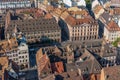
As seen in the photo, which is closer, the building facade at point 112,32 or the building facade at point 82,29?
the building facade at point 112,32

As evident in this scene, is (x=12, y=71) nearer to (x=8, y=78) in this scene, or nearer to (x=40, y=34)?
(x=8, y=78)

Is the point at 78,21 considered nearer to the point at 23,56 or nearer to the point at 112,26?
the point at 112,26

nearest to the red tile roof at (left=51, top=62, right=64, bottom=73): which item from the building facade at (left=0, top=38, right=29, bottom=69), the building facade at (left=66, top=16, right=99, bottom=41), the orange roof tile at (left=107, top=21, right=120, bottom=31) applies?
the building facade at (left=0, top=38, right=29, bottom=69)

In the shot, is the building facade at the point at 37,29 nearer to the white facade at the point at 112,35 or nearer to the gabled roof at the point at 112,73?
the white facade at the point at 112,35

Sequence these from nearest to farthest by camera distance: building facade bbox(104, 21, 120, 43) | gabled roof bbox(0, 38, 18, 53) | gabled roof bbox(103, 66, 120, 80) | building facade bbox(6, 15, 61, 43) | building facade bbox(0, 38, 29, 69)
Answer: gabled roof bbox(103, 66, 120, 80), building facade bbox(0, 38, 29, 69), gabled roof bbox(0, 38, 18, 53), building facade bbox(6, 15, 61, 43), building facade bbox(104, 21, 120, 43)

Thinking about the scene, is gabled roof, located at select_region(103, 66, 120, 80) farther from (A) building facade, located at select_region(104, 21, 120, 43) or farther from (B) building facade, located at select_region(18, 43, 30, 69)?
(A) building facade, located at select_region(104, 21, 120, 43)

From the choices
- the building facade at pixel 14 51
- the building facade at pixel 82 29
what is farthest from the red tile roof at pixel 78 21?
the building facade at pixel 14 51

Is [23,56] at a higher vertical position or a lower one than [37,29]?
lower

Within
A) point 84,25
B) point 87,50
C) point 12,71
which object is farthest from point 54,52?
point 84,25

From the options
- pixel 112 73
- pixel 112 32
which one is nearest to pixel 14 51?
pixel 112 73

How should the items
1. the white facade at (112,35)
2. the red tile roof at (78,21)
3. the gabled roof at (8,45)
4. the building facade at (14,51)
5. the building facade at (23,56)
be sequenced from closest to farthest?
the building facade at (14,51) < the gabled roof at (8,45) < the building facade at (23,56) < the white facade at (112,35) < the red tile roof at (78,21)

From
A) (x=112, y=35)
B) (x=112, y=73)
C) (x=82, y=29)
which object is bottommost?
(x=112, y=73)
